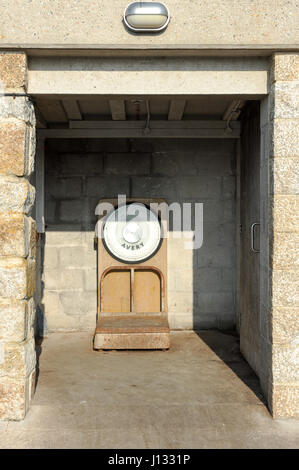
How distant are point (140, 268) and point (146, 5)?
2.94 metres

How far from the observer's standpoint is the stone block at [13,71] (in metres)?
3.11

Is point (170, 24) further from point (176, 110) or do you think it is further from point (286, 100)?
point (176, 110)

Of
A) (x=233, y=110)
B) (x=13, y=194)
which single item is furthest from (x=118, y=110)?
(x=13, y=194)

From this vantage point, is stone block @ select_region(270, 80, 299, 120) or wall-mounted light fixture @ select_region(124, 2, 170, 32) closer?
wall-mounted light fixture @ select_region(124, 2, 170, 32)

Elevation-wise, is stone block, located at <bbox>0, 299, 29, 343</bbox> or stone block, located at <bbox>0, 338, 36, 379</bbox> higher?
stone block, located at <bbox>0, 299, 29, 343</bbox>

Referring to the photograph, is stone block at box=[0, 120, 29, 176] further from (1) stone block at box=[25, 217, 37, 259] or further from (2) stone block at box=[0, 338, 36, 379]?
(2) stone block at box=[0, 338, 36, 379]

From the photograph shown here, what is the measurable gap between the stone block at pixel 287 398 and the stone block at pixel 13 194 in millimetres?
2105

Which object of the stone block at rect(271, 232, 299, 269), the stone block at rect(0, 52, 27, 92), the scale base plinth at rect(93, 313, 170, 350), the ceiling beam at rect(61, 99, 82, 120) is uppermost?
the ceiling beam at rect(61, 99, 82, 120)

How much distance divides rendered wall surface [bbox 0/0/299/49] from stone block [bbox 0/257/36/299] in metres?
1.44

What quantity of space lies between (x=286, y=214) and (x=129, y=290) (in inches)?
104

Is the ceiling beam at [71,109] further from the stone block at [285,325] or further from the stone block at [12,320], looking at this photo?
the stone block at [285,325]

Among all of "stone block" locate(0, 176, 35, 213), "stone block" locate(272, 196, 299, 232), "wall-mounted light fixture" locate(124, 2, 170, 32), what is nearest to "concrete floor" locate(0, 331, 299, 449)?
"stone block" locate(272, 196, 299, 232)

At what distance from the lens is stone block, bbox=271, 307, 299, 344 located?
3164 millimetres

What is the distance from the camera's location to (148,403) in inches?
135
